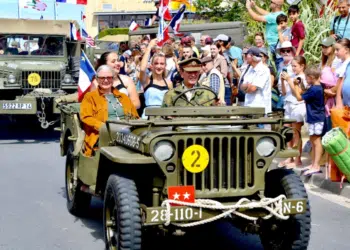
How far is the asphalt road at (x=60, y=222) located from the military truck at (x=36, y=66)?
3.29 m

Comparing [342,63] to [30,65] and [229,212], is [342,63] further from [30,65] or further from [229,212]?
[30,65]

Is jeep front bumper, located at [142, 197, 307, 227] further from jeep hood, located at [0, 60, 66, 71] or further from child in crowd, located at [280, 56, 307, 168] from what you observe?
jeep hood, located at [0, 60, 66, 71]

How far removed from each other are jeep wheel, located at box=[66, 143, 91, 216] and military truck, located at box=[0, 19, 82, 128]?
6.23 meters

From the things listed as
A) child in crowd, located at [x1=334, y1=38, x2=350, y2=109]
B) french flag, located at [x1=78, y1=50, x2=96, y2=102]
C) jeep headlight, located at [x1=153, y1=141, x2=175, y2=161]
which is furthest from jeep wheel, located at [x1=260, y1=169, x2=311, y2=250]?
child in crowd, located at [x1=334, y1=38, x2=350, y2=109]

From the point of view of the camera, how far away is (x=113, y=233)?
5.86 meters

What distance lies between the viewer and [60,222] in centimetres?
762

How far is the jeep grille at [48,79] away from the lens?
48.9 ft

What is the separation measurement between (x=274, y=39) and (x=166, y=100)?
6.71 metres

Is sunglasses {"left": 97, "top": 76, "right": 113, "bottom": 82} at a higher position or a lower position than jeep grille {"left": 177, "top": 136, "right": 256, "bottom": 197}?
higher

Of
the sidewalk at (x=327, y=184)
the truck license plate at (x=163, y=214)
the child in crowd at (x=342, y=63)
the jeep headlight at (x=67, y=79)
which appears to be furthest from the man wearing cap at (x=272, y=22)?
the truck license plate at (x=163, y=214)

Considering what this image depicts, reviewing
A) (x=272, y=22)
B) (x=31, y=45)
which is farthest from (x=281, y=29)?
(x=31, y=45)

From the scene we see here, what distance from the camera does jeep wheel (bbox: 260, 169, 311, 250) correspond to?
18.4 feet

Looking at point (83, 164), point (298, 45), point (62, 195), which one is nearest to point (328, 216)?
point (83, 164)

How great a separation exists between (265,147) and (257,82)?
15.3 ft
